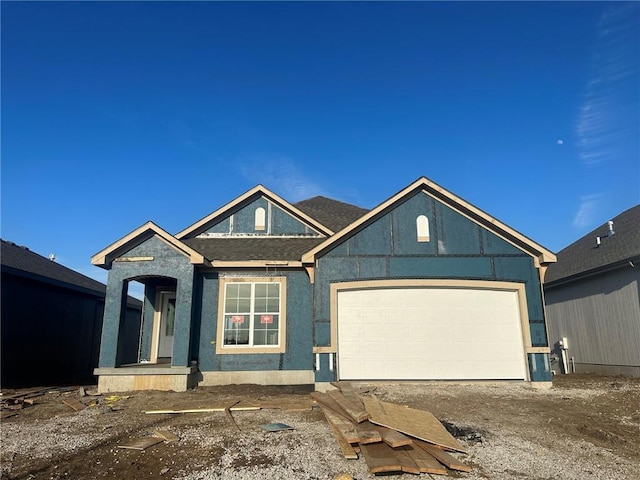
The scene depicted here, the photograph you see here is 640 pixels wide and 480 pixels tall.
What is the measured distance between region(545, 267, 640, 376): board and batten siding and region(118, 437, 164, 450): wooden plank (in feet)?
46.2

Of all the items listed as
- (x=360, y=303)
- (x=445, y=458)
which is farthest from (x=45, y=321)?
(x=445, y=458)

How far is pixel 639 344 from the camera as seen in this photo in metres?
12.6

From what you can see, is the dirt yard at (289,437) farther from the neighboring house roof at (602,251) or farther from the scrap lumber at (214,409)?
the neighboring house roof at (602,251)

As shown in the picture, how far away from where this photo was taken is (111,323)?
35.4ft

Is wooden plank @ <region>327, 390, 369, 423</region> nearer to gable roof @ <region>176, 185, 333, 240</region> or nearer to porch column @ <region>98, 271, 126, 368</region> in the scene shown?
porch column @ <region>98, 271, 126, 368</region>

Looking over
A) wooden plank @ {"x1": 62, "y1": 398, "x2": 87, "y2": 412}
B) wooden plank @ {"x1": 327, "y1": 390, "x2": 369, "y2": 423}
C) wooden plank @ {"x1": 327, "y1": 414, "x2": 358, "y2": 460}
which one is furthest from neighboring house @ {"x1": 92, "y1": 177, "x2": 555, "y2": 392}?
wooden plank @ {"x1": 327, "y1": 414, "x2": 358, "y2": 460}

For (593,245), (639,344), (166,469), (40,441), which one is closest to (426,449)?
(166,469)

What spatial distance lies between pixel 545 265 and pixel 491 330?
94.8 inches

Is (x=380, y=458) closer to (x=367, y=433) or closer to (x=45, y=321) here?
(x=367, y=433)

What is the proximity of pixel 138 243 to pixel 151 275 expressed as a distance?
3.33 feet

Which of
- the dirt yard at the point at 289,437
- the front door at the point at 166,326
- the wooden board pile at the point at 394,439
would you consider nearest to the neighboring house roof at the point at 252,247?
the front door at the point at 166,326

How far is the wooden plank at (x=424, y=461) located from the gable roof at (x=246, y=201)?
9133 millimetres

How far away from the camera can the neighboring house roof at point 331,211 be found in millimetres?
15488

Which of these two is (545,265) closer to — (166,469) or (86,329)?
(166,469)
